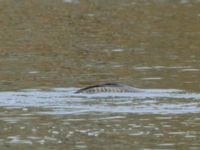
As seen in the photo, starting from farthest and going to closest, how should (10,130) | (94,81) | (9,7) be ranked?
(9,7)
(94,81)
(10,130)

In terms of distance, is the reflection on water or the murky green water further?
the murky green water

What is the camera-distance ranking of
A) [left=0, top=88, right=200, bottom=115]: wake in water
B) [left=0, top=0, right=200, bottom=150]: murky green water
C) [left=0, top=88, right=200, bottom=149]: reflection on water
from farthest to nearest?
[left=0, top=88, right=200, bottom=115]: wake in water → [left=0, top=0, right=200, bottom=150]: murky green water → [left=0, top=88, right=200, bottom=149]: reflection on water

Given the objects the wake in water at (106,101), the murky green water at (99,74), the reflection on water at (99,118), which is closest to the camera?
the reflection on water at (99,118)

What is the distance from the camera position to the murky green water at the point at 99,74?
14.0 m

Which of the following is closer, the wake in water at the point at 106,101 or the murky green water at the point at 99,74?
the murky green water at the point at 99,74

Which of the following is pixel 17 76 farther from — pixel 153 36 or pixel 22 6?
pixel 22 6

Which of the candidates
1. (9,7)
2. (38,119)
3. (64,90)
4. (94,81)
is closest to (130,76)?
(94,81)

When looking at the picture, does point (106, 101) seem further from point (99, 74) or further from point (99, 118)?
point (99, 74)

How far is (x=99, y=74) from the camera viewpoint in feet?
68.0

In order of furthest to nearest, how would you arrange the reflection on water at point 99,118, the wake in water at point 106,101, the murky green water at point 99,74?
the wake in water at point 106,101 → the murky green water at point 99,74 → the reflection on water at point 99,118

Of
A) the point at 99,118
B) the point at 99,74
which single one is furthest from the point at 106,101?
the point at 99,74

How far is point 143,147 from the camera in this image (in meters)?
13.1

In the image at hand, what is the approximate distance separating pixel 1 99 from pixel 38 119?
2.08m

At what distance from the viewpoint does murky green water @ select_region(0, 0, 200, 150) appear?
14023 mm
